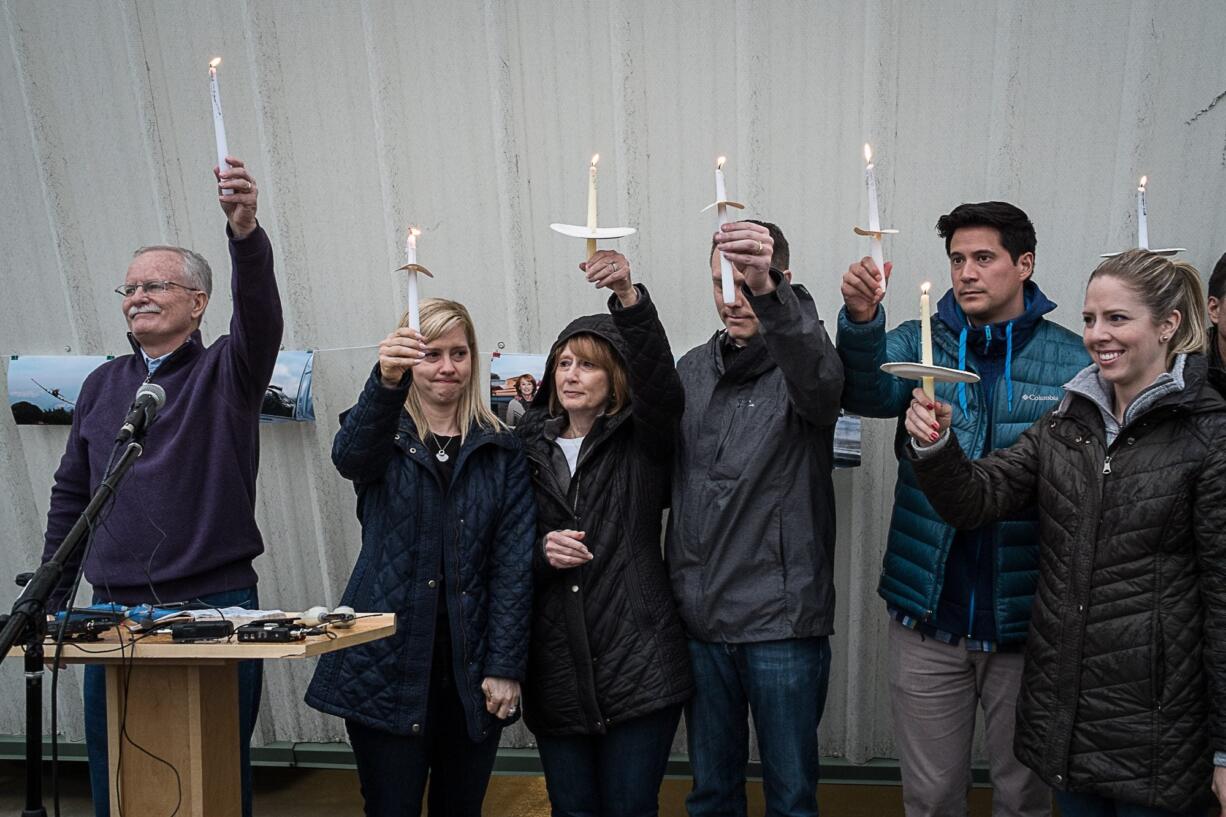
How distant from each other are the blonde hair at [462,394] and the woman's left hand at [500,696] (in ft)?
2.22

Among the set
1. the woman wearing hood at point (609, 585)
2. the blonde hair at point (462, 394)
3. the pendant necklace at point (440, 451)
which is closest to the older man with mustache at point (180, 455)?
the blonde hair at point (462, 394)

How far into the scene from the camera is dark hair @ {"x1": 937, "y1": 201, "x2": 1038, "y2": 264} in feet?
9.85

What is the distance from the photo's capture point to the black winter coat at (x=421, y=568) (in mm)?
2834

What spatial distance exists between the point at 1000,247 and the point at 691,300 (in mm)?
1248

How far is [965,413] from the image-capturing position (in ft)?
9.80

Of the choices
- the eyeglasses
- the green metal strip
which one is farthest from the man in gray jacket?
the eyeglasses

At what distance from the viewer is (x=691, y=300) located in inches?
156

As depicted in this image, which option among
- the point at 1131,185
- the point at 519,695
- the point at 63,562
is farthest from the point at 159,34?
the point at 1131,185

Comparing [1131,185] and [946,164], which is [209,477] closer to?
[946,164]

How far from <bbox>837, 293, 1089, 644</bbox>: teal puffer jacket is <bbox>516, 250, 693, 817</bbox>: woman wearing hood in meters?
0.53

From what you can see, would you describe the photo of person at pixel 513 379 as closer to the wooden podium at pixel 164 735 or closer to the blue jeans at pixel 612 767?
the blue jeans at pixel 612 767

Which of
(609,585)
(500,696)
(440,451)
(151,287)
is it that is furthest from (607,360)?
(151,287)

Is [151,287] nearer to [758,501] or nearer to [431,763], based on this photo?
[431,763]

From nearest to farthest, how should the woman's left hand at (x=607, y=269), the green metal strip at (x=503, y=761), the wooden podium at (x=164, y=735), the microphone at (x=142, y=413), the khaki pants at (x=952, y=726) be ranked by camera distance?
the microphone at (x=142, y=413) → the wooden podium at (x=164, y=735) → the woman's left hand at (x=607, y=269) → the khaki pants at (x=952, y=726) → the green metal strip at (x=503, y=761)
